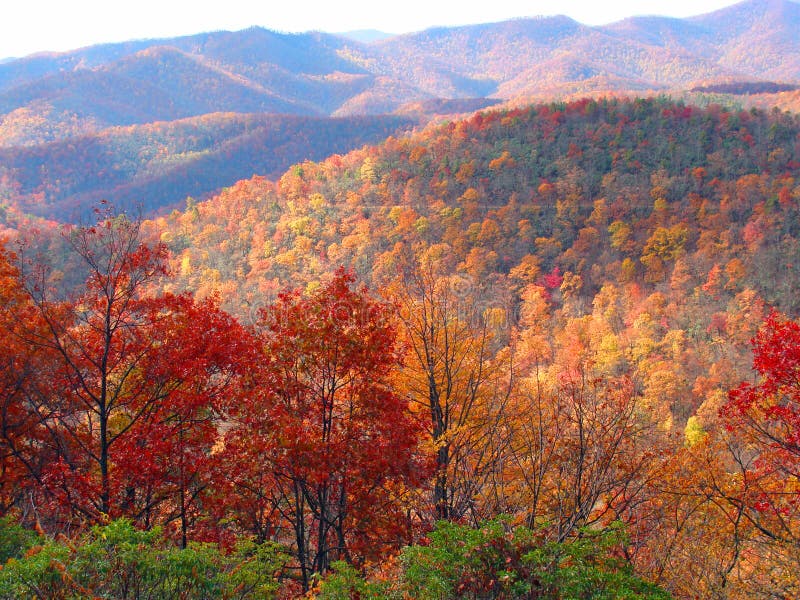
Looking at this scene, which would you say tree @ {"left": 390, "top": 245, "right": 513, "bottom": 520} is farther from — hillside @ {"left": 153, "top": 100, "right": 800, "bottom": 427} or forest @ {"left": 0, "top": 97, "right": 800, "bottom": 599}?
hillside @ {"left": 153, "top": 100, "right": 800, "bottom": 427}

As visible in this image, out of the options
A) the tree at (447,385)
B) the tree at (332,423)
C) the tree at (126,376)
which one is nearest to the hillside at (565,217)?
the tree at (447,385)

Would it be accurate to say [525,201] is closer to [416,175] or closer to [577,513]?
[416,175]

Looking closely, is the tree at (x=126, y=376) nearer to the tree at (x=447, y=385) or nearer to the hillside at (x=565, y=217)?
the tree at (x=447, y=385)

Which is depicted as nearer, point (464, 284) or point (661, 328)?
point (661, 328)

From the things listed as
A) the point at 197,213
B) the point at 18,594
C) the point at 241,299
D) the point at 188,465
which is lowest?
the point at 241,299

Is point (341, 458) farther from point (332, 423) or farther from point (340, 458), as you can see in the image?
point (332, 423)

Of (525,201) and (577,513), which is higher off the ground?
(577,513)

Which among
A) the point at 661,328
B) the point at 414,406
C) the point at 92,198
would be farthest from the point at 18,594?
the point at 92,198

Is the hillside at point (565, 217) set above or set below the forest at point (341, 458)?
below

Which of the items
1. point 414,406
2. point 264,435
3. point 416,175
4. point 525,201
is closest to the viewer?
point 264,435

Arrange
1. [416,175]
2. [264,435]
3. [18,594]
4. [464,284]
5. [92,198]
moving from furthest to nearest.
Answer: [92,198]
[416,175]
[464,284]
[264,435]
[18,594]

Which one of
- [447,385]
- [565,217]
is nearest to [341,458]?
[447,385]

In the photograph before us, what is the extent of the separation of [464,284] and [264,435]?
76.0 m

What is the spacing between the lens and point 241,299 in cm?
9019
